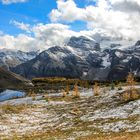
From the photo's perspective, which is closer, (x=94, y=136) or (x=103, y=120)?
(x=94, y=136)

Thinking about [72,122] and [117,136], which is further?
[72,122]

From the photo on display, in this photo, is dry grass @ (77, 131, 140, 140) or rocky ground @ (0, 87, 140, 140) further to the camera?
rocky ground @ (0, 87, 140, 140)

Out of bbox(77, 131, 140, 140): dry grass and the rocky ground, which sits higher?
the rocky ground

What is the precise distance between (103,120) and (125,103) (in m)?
9.81

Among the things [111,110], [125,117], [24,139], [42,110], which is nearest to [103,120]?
[125,117]

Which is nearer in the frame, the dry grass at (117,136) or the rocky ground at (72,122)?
the dry grass at (117,136)

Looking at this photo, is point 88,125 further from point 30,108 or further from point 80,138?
point 30,108

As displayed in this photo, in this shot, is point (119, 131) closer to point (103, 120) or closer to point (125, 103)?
point (103, 120)

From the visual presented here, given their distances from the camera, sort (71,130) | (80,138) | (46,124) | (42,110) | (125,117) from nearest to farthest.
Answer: (80,138) → (71,130) → (125,117) → (46,124) → (42,110)

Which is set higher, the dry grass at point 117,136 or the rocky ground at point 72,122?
the rocky ground at point 72,122

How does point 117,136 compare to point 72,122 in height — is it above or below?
below

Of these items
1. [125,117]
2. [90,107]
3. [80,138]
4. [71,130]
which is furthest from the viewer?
[90,107]

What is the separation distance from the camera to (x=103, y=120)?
4888 cm

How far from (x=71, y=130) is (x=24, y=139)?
19.4 feet
